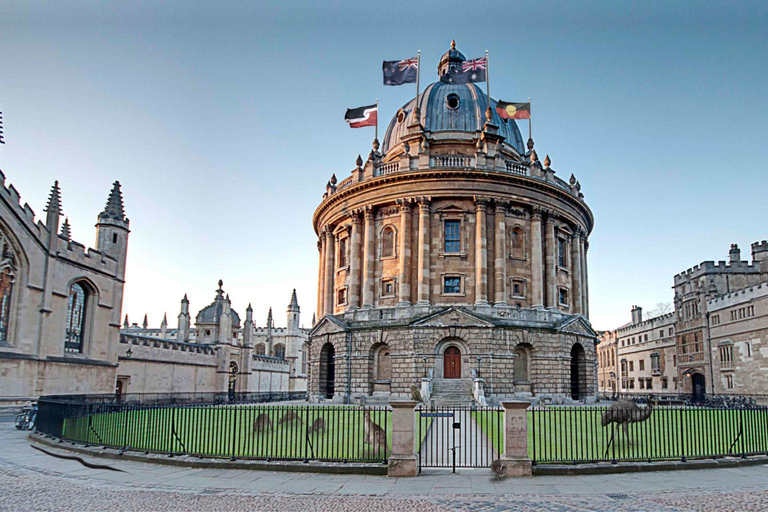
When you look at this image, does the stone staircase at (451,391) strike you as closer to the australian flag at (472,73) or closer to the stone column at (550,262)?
the stone column at (550,262)

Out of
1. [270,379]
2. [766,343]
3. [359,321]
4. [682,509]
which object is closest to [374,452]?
[682,509]

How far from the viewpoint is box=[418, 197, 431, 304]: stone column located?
1617 inches

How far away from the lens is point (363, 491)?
12.3m

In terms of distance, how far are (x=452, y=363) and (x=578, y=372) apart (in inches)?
443

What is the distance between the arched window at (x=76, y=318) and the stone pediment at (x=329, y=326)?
633 inches

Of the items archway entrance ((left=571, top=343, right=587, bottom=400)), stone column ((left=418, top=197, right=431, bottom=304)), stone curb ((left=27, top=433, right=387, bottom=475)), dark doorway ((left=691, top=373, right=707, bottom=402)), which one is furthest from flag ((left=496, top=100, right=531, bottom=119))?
dark doorway ((left=691, top=373, right=707, bottom=402))

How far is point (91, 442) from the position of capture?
58.3 ft

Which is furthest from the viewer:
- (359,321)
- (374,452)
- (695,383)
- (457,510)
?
(695,383)

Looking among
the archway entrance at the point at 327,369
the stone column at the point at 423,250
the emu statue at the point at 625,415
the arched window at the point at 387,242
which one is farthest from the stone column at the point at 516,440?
the archway entrance at the point at 327,369

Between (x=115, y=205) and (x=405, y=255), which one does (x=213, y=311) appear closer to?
(x=115, y=205)

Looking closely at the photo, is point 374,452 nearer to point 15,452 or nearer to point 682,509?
point 682,509

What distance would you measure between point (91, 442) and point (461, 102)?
40911mm

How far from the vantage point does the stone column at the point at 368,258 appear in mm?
43562

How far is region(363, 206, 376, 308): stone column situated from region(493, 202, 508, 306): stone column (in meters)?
8.83
